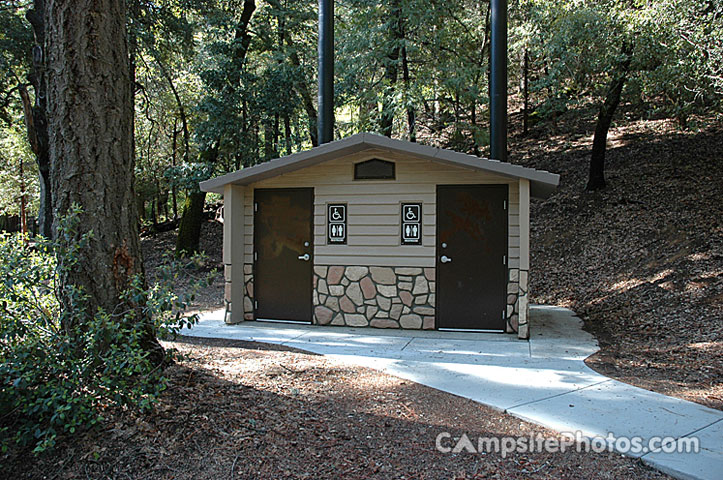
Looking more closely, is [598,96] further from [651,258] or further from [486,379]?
[486,379]

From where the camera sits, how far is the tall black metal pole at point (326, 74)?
8.64 meters

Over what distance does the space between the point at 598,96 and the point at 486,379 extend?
1109 centimetres

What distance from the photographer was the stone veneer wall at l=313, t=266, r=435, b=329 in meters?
7.41

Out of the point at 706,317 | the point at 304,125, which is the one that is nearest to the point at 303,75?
the point at 304,125

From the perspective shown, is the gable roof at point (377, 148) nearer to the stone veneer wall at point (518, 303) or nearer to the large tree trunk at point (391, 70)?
the stone veneer wall at point (518, 303)

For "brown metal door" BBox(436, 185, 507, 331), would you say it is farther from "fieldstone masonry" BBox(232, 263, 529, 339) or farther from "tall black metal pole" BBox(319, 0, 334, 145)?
"tall black metal pole" BBox(319, 0, 334, 145)

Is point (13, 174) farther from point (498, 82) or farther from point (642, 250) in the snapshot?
point (642, 250)

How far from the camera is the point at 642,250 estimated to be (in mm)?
10617

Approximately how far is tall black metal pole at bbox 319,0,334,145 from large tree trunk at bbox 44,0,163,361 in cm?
485

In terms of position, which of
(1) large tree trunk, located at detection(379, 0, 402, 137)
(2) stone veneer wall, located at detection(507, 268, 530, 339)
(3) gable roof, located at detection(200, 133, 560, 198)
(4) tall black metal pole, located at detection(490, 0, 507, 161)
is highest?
(1) large tree trunk, located at detection(379, 0, 402, 137)

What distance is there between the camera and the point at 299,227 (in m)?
7.95

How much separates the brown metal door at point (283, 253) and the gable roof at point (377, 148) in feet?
1.45
